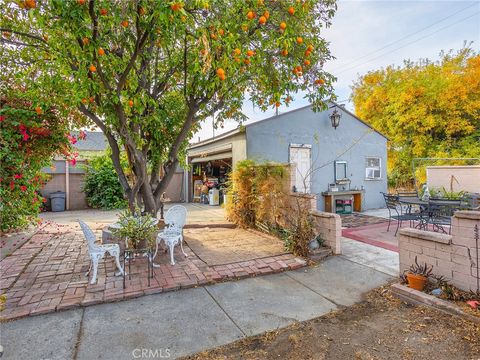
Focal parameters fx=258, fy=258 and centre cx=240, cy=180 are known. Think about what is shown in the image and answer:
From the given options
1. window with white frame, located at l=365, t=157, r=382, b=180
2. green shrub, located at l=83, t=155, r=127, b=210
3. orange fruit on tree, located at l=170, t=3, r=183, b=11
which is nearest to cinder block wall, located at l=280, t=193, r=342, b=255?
orange fruit on tree, located at l=170, t=3, r=183, b=11

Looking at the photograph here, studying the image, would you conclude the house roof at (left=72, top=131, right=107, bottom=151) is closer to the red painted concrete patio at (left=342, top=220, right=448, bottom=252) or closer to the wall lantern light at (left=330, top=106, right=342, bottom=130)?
the wall lantern light at (left=330, top=106, right=342, bottom=130)

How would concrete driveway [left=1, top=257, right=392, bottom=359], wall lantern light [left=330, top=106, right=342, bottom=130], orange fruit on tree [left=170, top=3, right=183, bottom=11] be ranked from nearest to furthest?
concrete driveway [left=1, top=257, right=392, bottom=359] → orange fruit on tree [left=170, top=3, right=183, bottom=11] → wall lantern light [left=330, top=106, right=342, bottom=130]

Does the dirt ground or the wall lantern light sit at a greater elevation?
the wall lantern light

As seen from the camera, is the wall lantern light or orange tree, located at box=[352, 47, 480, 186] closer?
the wall lantern light

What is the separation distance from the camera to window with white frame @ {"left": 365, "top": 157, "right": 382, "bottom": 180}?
11.5 metres

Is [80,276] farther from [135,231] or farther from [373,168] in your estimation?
[373,168]

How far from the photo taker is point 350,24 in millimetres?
6547

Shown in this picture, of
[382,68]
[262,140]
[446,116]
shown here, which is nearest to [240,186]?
[262,140]

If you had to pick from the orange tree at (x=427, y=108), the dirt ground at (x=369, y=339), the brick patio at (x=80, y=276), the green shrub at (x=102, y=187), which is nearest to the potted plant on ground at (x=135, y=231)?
the brick patio at (x=80, y=276)

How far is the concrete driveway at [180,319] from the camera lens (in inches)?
96.5

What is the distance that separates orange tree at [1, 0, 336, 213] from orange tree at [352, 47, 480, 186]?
12997 mm

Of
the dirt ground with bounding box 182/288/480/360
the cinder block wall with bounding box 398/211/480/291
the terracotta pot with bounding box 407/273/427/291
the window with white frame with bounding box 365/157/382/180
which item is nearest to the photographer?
the dirt ground with bounding box 182/288/480/360

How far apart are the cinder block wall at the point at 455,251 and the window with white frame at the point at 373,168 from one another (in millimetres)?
8425

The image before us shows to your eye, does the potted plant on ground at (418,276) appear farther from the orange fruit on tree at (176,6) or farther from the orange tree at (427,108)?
the orange tree at (427,108)
